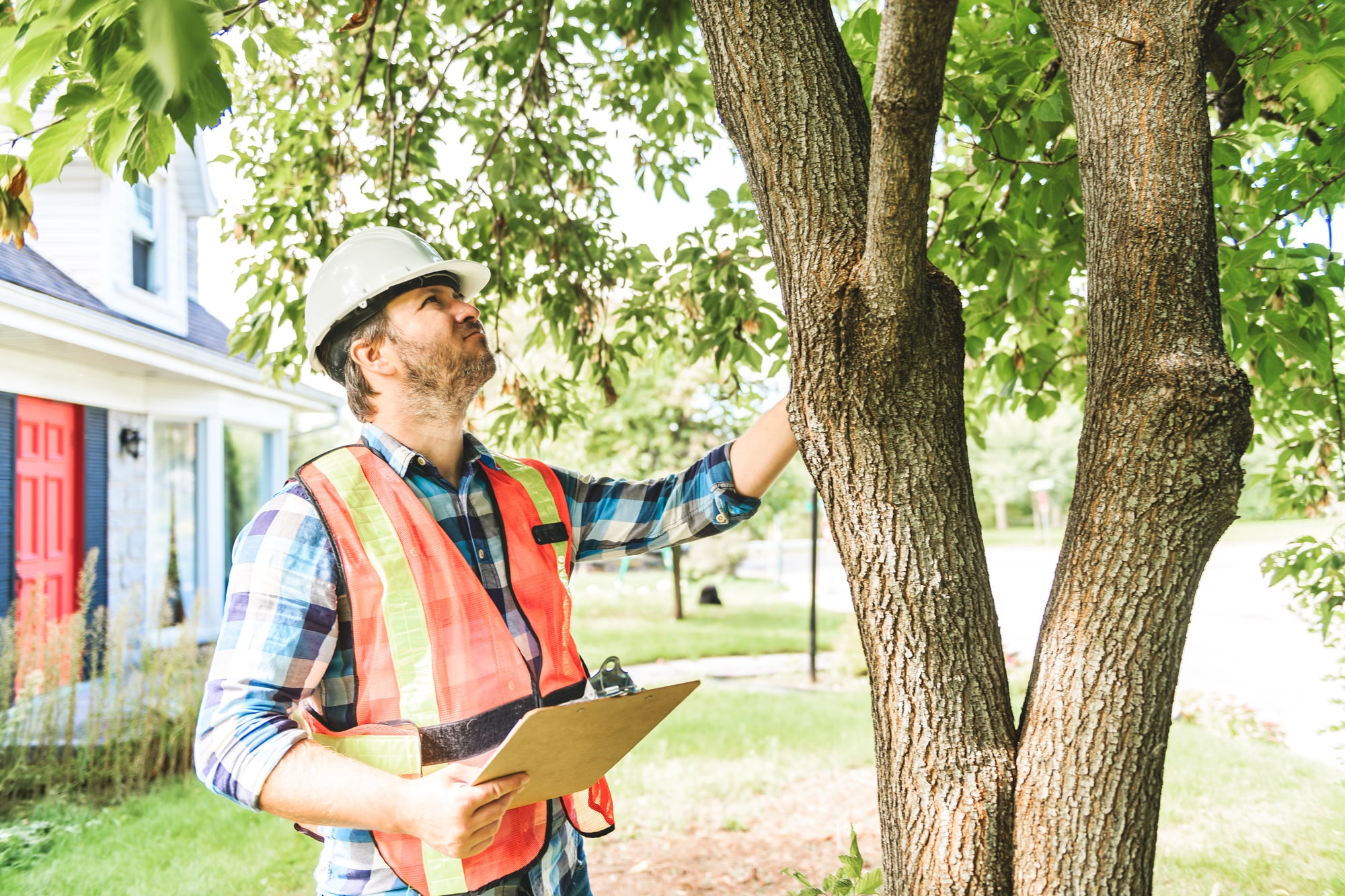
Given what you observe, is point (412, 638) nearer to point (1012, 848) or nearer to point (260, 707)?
point (260, 707)

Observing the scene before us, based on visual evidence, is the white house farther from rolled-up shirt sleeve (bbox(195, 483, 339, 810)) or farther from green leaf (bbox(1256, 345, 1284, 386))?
green leaf (bbox(1256, 345, 1284, 386))

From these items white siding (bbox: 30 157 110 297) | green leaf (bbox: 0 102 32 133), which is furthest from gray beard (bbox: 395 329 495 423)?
white siding (bbox: 30 157 110 297)

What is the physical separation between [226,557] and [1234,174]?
9.47 m

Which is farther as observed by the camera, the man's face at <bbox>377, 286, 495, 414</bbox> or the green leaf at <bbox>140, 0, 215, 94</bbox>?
the man's face at <bbox>377, 286, 495, 414</bbox>

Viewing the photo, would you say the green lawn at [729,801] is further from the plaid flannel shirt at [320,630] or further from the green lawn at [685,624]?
the plaid flannel shirt at [320,630]

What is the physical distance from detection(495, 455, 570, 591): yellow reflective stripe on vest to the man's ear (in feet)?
1.04

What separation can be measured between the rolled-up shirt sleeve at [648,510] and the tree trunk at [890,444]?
1.63ft

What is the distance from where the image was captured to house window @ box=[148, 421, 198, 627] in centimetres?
789

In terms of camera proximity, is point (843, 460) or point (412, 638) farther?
point (412, 638)

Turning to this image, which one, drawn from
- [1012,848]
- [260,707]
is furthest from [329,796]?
[1012,848]

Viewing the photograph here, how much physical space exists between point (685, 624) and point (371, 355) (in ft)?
37.1

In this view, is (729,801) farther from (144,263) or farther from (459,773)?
(144,263)

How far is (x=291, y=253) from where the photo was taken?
350 centimetres

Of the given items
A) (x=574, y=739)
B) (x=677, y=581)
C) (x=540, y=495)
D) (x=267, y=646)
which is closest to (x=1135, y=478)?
(x=574, y=739)
